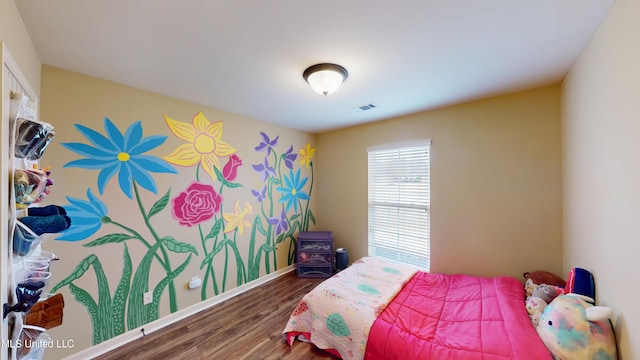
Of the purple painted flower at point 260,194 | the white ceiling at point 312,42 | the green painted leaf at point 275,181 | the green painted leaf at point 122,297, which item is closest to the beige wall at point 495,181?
the white ceiling at point 312,42

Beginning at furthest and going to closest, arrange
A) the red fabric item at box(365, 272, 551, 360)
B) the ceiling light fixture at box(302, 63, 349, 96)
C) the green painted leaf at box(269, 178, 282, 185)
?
the green painted leaf at box(269, 178, 282, 185) → the ceiling light fixture at box(302, 63, 349, 96) → the red fabric item at box(365, 272, 551, 360)

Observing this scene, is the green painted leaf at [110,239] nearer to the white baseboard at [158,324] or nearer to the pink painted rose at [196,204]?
the pink painted rose at [196,204]

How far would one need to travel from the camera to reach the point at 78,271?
1.80 meters

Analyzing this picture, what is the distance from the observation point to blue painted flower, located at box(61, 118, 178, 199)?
1.83 m

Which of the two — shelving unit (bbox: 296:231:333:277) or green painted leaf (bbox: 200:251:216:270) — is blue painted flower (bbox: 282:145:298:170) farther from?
green painted leaf (bbox: 200:251:216:270)

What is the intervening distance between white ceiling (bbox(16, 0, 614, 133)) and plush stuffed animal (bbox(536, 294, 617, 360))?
164 cm

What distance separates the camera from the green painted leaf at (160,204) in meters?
2.18

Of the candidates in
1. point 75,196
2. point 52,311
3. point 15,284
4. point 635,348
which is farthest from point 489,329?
point 75,196

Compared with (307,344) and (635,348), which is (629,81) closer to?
(635,348)

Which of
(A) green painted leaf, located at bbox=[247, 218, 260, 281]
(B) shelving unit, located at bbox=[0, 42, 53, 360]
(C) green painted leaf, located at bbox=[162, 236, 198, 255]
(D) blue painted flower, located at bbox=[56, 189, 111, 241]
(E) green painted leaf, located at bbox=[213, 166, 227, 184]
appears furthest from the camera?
(A) green painted leaf, located at bbox=[247, 218, 260, 281]

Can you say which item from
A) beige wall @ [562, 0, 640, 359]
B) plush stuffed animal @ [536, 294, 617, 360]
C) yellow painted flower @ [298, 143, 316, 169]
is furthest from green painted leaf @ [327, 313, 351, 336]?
yellow painted flower @ [298, 143, 316, 169]

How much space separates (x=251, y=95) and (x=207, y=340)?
95.2 inches

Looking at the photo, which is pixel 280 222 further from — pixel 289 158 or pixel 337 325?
pixel 337 325

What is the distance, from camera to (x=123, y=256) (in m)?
2.01
